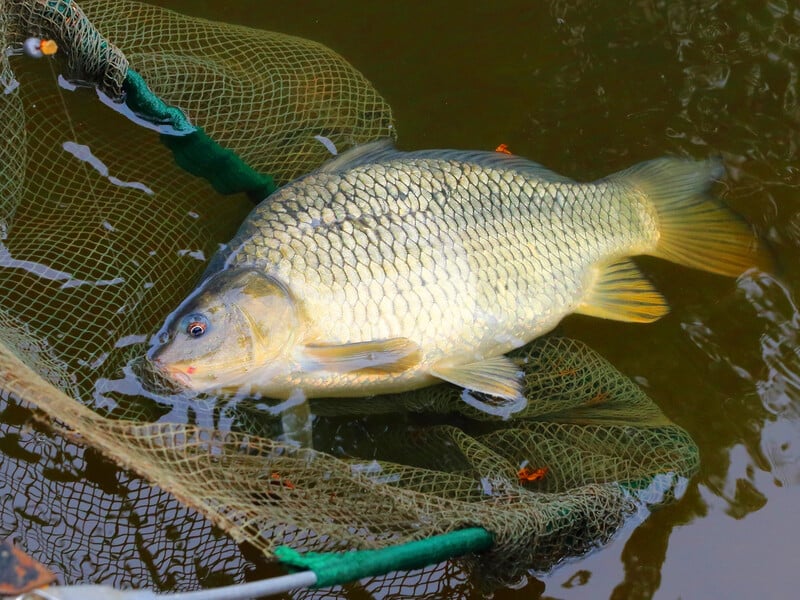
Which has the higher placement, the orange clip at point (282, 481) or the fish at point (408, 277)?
the fish at point (408, 277)

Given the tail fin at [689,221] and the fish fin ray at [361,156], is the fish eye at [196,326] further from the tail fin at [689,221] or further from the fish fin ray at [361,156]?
the tail fin at [689,221]

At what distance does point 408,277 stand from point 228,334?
1.75 feet

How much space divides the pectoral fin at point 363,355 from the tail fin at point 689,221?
3.30ft

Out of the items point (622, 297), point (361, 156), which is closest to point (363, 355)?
point (361, 156)

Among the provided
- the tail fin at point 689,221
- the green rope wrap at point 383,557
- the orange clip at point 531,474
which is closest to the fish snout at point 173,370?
the green rope wrap at point 383,557

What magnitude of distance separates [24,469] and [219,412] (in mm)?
531

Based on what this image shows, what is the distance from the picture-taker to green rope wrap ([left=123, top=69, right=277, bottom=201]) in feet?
8.30

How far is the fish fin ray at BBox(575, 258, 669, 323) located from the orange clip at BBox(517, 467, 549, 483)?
60cm

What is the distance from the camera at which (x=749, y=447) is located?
8.82 feet

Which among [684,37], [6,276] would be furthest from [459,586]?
[684,37]

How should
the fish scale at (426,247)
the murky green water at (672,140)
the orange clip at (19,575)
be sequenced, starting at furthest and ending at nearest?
the murky green water at (672,140)
the fish scale at (426,247)
the orange clip at (19,575)

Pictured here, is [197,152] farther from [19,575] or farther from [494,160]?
[19,575]

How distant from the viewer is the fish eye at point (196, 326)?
2.28 metres

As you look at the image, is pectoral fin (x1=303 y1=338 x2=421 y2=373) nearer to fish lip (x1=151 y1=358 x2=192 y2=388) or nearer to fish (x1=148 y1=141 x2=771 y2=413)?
fish (x1=148 y1=141 x2=771 y2=413)
